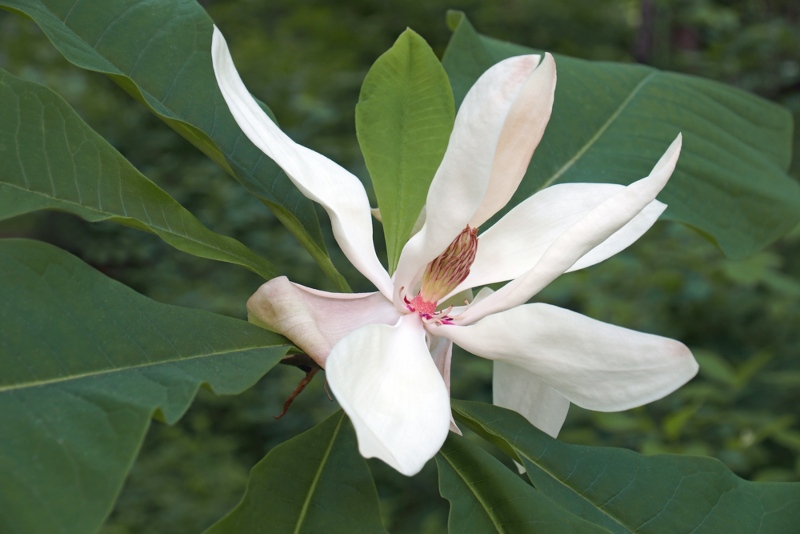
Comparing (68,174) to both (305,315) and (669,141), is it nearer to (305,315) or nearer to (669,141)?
(305,315)

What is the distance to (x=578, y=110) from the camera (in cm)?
142

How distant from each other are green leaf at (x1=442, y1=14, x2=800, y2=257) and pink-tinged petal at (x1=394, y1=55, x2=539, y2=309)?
1.32ft

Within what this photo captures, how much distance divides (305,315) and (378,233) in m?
2.71

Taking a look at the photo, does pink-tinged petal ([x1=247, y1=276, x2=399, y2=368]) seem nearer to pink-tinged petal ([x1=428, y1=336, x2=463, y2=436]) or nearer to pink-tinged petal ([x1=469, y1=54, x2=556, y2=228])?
pink-tinged petal ([x1=428, y1=336, x2=463, y2=436])

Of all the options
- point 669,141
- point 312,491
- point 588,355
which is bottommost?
point 669,141

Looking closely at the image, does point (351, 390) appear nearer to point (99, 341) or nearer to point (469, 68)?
point (99, 341)

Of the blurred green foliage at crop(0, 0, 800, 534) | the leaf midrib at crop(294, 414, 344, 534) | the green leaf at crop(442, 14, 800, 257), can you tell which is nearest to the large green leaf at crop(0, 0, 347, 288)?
the leaf midrib at crop(294, 414, 344, 534)

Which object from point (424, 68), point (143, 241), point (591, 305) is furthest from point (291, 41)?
point (424, 68)

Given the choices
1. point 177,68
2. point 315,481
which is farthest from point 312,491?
point 177,68

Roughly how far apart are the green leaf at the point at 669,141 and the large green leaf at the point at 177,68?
1.16ft

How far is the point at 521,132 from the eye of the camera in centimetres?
92

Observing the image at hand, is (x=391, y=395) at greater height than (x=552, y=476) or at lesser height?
greater

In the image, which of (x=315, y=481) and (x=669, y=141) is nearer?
(x=315, y=481)

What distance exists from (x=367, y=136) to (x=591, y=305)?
195 centimetres
